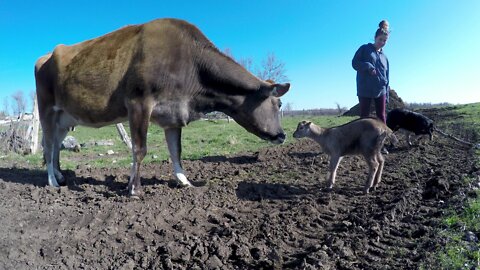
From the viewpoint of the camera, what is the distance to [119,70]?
5.43m

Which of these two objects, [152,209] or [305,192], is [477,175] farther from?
[152,209]

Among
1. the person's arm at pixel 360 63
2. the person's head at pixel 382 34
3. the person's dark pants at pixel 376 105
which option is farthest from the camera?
the person's dark pants at pixel 376 105

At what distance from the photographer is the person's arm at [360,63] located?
23.3ft

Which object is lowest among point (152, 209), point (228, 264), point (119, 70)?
point (228, 264)

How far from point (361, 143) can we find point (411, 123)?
589cm

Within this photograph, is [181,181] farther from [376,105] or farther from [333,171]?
[376,105]

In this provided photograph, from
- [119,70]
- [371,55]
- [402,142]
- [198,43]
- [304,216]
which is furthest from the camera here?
[402,142]

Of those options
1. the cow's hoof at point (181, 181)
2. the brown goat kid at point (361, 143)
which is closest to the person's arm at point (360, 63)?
the brown goat kid at point (361, 143)

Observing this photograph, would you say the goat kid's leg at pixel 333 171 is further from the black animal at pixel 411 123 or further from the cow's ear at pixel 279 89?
the black animal at pixel 411 123

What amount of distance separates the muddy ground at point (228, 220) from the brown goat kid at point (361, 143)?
0.29 meters

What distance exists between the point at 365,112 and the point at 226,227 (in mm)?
4804

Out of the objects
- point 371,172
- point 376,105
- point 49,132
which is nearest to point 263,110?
point 371,172

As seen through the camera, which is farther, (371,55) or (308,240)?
(371,55)

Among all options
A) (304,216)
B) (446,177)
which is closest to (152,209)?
(304,216)
